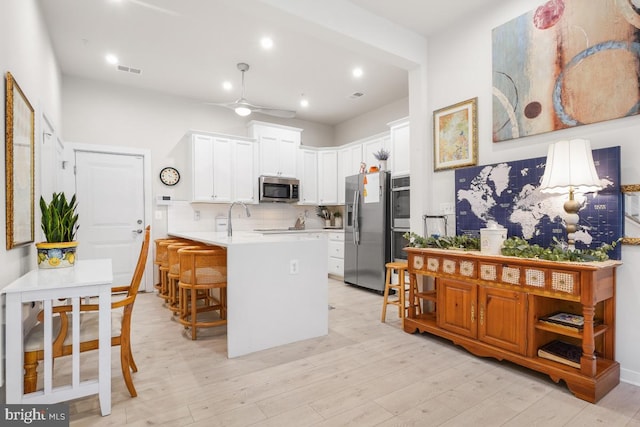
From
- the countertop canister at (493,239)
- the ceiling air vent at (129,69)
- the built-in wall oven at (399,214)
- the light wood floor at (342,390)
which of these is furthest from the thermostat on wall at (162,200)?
the countertop canister at (493,239)

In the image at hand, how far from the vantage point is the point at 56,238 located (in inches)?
90.7

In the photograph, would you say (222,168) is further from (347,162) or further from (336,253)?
(336,253)

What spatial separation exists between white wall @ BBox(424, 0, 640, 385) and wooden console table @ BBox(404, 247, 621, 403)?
0.29 feet

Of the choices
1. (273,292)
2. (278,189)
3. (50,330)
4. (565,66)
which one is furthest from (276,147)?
(50,330)

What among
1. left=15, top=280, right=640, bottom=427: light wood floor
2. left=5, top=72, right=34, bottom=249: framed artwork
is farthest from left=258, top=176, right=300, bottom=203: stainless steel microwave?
left=5, top=72, right=34, bottom=249: framed artwork

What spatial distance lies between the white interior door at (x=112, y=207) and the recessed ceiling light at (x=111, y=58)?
128cm

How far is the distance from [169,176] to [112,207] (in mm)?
903

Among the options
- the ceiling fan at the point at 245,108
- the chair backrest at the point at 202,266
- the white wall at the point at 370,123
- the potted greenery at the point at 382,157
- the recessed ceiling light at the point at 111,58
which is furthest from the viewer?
the white wall at the point at 370,123

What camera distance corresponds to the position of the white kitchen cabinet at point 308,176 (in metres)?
6.20

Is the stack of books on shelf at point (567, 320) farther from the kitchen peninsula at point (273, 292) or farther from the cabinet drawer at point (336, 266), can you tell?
the cabinet drawer at point (336, 266)

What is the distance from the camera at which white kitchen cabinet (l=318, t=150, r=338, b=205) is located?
20.5ft

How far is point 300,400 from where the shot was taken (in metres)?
2.02

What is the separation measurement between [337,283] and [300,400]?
3665 millimetres
